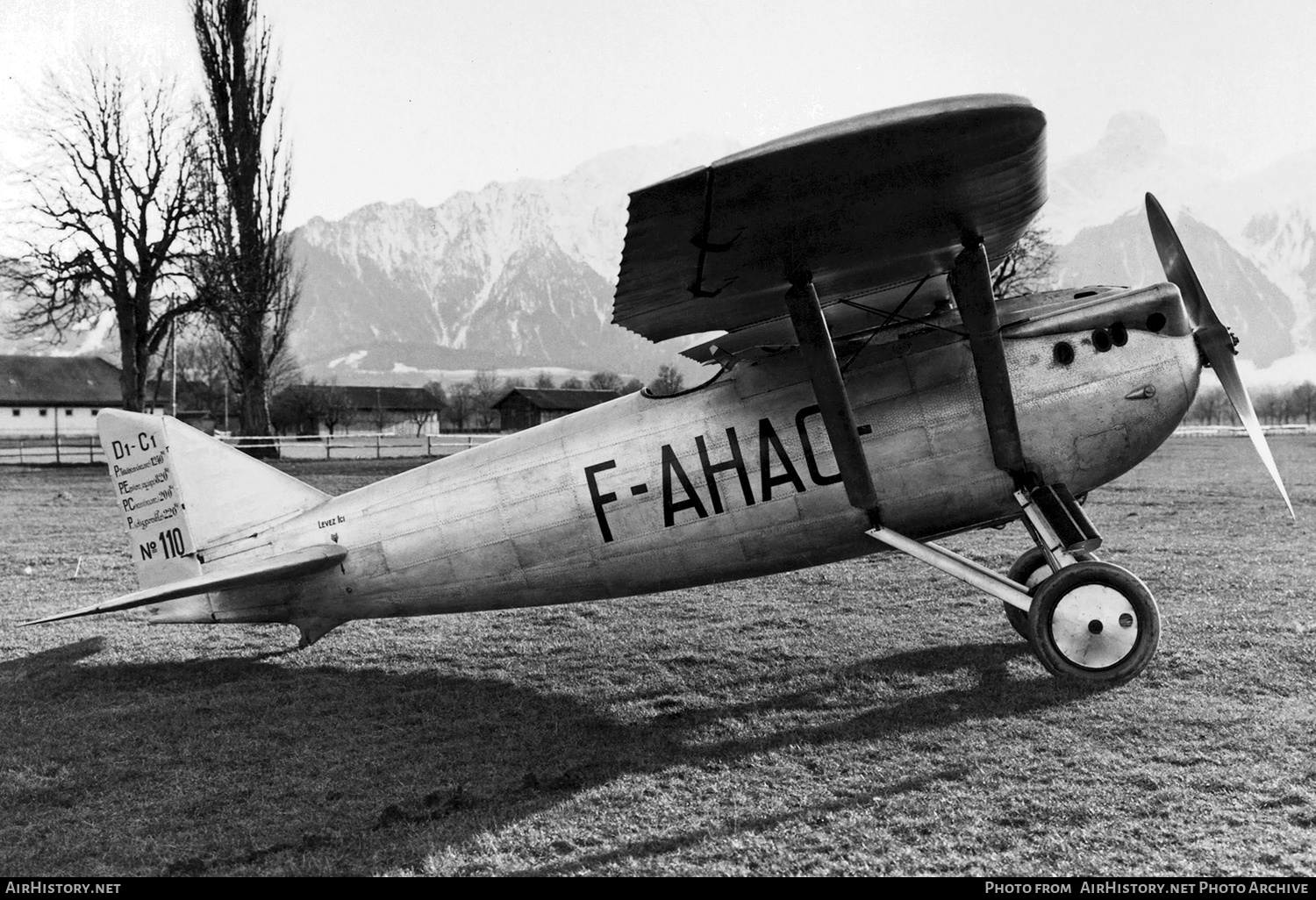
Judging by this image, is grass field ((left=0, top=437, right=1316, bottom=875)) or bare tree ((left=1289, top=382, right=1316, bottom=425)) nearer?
grass field ((left=0, top=437, right=1316, bottom=875))

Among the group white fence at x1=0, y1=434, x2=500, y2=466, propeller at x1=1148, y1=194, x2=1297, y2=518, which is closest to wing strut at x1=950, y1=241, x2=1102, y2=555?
propeller at x1=1148, y1=194, x2=1297, y2=518

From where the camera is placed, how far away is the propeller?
5.68 m

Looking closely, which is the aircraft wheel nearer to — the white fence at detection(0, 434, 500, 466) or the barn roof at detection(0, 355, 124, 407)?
the white fence at detection(0, 434, 500, 466)

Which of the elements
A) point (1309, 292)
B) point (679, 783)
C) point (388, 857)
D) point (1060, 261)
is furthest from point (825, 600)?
point (1309, 292)

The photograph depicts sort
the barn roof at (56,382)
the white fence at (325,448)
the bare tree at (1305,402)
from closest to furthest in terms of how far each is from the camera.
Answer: the white fence at (325,448) → the barn roof at (56,382) → the bare tree at (1305,402)

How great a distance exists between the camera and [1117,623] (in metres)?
4.89

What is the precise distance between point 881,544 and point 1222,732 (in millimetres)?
2037

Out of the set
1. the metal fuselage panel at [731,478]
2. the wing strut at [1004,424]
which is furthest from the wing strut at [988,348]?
the metal fuselage panel at [731,478]

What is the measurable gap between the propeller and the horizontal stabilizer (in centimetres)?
588

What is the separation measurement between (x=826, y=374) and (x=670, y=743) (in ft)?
7.43

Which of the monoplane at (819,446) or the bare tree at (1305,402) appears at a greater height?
the monoplane at (819,446)

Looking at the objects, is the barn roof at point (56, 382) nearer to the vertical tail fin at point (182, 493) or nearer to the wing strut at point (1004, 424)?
the vertical tail fin at point (182, 493)

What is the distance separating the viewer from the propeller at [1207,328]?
5676 mm

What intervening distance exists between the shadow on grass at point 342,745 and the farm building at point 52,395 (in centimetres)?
7397
